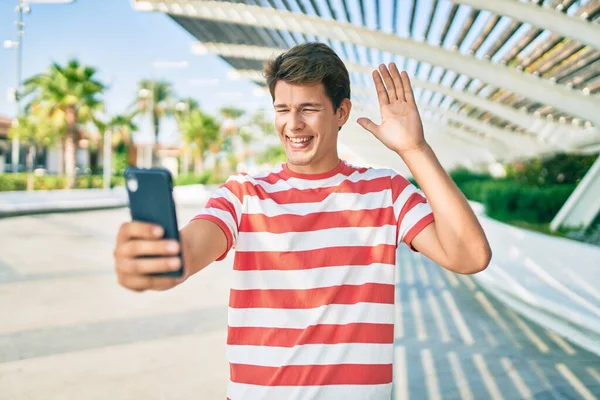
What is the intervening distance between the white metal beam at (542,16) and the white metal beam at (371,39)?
121 inches

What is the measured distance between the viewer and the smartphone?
4.49 feet

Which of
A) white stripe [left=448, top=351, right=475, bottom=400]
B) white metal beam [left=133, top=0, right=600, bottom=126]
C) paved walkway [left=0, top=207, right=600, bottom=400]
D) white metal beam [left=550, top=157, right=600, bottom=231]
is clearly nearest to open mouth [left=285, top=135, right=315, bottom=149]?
paved walkway [left=0, top=207, right=600, bottom=400]

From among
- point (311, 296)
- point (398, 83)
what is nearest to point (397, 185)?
point (398, 83)

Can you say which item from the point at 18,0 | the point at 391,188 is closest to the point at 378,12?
the point at 391,188

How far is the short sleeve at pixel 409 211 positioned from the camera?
6.11 feet

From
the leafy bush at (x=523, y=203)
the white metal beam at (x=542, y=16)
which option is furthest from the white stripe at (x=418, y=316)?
the leafy bush at (x=523, y=203)

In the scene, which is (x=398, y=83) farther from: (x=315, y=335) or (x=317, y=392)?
(x=317, y=392)

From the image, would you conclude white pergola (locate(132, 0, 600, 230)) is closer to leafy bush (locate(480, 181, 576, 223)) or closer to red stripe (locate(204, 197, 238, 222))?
leafy bush (locate(480, 181, 576, 223))

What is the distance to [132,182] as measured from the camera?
138 centimetres

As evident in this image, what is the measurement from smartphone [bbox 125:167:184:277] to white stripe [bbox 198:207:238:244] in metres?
0.46

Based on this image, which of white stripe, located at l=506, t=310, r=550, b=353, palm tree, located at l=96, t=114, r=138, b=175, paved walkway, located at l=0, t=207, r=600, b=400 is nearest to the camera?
paved walkway, located at l=0, t=207, r=600, b=400

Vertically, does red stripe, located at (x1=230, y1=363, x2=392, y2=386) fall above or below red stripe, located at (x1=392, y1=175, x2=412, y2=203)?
below

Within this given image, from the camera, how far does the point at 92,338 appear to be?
6.37 metres

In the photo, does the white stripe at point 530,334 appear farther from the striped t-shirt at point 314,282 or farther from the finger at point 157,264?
the finger at point 157,264
